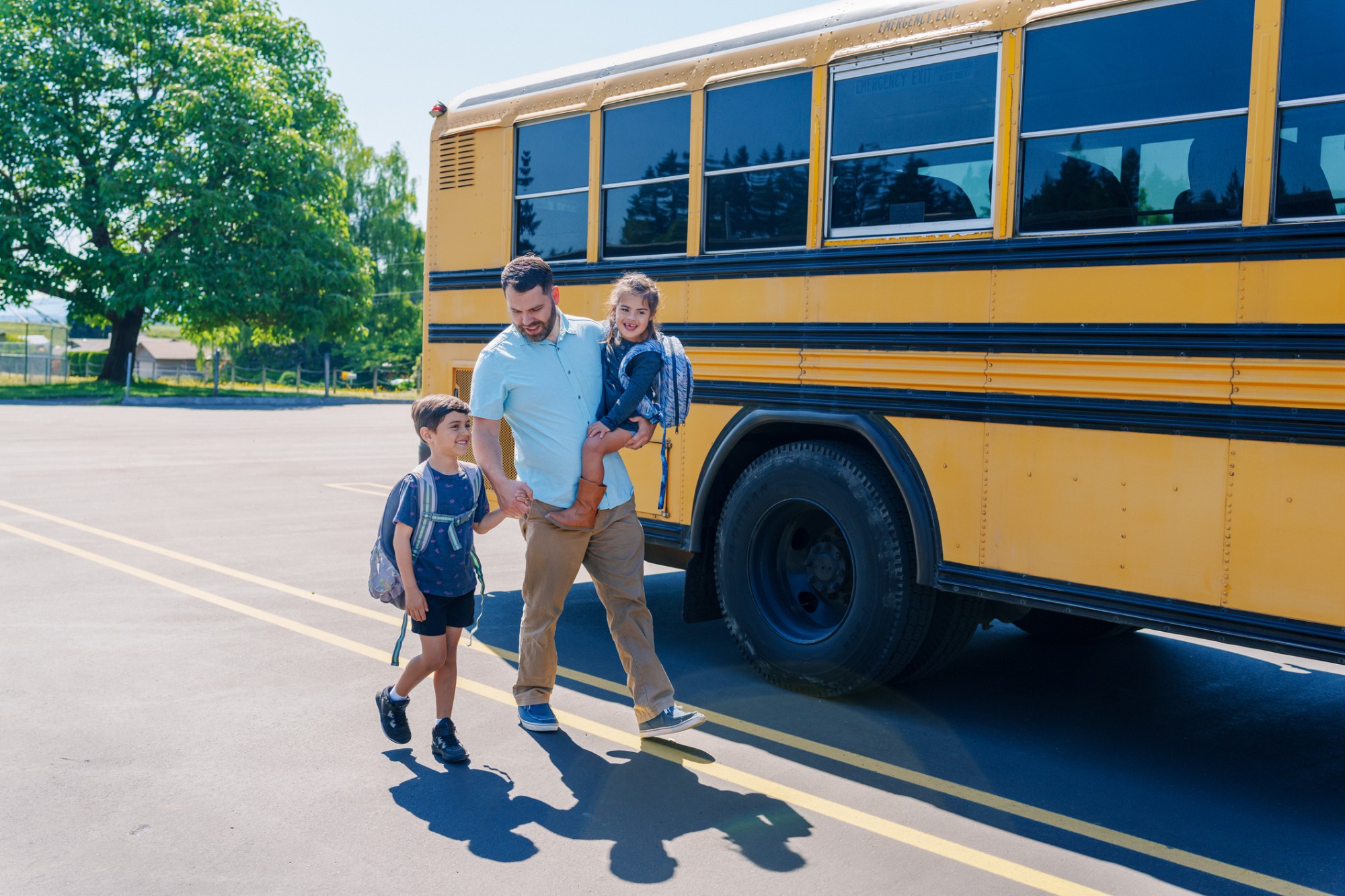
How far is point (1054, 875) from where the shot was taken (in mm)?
3588

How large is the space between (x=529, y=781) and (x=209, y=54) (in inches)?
1395

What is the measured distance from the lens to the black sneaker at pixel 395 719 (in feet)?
15.1

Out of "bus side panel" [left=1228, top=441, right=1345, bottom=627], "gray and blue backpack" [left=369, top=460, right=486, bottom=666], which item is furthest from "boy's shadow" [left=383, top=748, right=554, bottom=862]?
"bus side panel" [left=1228, top=441, right=1345, bottom=627]

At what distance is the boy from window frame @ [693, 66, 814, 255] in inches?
69.5

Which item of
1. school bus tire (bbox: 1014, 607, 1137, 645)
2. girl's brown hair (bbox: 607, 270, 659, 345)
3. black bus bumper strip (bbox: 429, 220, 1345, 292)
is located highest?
black bus bumper strip (bbox: 429, 220, 1345, 292)

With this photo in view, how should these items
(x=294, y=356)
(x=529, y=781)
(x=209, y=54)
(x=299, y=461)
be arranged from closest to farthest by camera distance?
(x=529, y=781), (x=299, y=461), (x=209, y=54), (x=294, y=356)

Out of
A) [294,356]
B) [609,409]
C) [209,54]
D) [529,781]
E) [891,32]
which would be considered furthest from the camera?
[294,356]

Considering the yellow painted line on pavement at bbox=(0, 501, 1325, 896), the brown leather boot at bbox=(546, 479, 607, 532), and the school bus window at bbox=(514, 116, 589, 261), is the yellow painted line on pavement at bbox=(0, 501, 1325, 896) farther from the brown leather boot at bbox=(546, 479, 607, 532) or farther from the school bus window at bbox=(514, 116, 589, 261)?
the school bus window at bbox=(514, 116, 589, 261)

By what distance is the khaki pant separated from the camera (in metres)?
4.66

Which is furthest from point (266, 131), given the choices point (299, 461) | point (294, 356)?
point (294, 356)

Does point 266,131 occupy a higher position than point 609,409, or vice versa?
A: point 266,131

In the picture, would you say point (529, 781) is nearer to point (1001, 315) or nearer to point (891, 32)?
point (1001, 315)

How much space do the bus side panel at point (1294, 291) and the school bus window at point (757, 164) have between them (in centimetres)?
196

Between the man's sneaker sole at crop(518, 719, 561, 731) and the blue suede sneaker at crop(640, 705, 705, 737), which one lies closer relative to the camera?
the blue suede sneaker at crop(640, 705, 705, 737)
